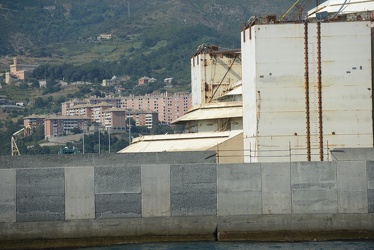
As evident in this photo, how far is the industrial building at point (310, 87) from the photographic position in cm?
4781

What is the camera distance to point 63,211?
43781mm

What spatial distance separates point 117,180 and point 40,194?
2891mm

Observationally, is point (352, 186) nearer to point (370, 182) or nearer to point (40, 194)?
point (370, 182)

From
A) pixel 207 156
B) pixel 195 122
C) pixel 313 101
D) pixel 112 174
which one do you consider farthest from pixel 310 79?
pixel 195 122

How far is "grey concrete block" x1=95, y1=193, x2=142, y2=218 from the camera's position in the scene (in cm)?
4369

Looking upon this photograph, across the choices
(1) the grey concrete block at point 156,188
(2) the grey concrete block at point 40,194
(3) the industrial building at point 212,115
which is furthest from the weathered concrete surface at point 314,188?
(2) the grey concrete block at point 40,194

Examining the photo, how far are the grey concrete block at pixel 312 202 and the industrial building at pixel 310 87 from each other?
A: 359 centimetres

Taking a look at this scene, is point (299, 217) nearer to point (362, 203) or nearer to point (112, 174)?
point (362, 203)

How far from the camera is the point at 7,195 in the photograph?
4372 centimetres

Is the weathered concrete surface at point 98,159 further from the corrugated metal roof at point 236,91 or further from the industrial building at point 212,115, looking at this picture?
the corrugated metal roof at point 236,91

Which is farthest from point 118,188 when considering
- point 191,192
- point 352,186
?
point 352,186

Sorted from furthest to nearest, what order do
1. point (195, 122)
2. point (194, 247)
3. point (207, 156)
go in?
point (195, 122), point (207, 156), point (194, 247)

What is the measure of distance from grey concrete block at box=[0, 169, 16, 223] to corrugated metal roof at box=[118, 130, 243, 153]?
15.0 m

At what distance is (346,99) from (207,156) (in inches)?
250
